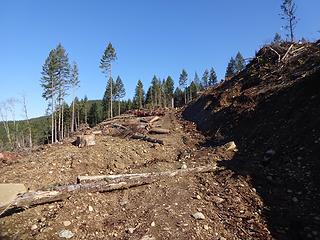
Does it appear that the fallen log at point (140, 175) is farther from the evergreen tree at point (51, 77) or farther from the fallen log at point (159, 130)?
the evergreen tree at point (51, 77)

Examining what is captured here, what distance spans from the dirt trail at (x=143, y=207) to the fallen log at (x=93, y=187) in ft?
0.53

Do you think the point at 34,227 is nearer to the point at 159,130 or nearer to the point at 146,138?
the point at 146,138

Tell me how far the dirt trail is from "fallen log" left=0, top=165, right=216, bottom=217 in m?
0.16

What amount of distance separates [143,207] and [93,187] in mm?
1562

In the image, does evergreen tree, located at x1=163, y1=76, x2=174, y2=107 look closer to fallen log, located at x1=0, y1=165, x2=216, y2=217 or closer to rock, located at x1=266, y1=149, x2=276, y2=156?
rock, located at x1=266, y1=149, x2=276, y2=156

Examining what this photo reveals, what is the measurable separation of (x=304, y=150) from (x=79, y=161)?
7267 mm

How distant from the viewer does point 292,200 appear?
780cm

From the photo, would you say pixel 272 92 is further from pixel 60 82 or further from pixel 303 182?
pixel 60 82

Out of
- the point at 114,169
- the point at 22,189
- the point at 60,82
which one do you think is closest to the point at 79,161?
the point at 114,169

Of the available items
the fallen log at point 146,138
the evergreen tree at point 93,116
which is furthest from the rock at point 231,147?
the evergreen tree at point 93,116

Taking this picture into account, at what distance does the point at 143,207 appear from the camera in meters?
8.27

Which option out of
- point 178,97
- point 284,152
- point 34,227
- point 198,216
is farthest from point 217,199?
point 178,97

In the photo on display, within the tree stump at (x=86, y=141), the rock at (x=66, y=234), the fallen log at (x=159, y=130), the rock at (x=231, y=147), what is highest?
the fallen log at (x=159, y=130)

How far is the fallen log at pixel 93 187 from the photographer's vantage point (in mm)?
8156
